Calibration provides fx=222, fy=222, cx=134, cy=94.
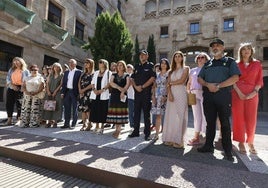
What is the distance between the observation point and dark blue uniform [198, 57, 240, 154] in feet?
12.8

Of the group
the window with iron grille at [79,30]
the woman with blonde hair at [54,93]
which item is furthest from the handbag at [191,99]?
the window with iron grille at [79,30]

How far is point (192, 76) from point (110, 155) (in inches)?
111

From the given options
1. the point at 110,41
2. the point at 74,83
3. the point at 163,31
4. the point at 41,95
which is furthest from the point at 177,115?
the point at 163,31

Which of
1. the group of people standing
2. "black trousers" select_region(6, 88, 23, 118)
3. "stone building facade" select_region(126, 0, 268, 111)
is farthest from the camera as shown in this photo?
"stone building facade" select_region(126, 0, 268, 111)

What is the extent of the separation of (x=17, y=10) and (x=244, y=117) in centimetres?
1306

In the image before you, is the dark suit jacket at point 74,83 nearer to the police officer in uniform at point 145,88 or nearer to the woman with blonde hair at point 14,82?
the woman with blonde hair at point 14,82

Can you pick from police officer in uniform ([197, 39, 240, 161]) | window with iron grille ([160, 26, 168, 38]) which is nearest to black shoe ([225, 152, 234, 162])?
police officer in uniform ([197, 39, 240, 161])

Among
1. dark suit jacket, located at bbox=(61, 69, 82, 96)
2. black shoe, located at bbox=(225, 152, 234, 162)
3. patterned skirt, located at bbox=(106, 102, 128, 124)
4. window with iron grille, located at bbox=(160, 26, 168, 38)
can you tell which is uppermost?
window with iron grille, located at bbox=(160, 26, 168, 38)

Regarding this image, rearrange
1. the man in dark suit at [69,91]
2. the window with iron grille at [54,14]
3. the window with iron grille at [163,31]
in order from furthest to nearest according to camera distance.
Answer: the window with iron grille at [163,31] → the window with iron grille at [54,14] → the man in dark suit at [69,91]

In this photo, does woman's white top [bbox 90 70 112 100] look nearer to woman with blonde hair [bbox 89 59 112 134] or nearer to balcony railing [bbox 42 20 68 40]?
woman with blonde hair [bbox 89 59 112 134]

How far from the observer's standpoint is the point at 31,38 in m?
14.0

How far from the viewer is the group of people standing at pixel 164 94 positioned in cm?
404

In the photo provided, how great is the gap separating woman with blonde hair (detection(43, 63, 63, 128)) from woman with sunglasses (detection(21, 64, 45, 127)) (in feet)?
0.72

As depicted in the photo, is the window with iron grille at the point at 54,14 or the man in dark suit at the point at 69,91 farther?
the window with iron grille at the point at 54,14
